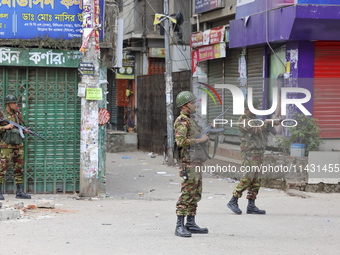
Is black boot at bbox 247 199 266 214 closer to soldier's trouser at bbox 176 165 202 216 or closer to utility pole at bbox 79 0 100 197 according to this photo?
soldier's trouser at bbox 176 165 202 216

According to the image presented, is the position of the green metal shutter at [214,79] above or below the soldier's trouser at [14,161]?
above

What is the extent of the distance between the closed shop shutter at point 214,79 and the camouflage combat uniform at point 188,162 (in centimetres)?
1060

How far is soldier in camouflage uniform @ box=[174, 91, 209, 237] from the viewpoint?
7.70 meters

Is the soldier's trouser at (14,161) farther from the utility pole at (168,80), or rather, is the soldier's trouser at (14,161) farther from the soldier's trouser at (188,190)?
the utility pole at (168,80)

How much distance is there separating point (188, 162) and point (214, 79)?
11.6m

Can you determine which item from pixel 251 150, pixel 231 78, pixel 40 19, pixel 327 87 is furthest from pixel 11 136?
pixel 231 78

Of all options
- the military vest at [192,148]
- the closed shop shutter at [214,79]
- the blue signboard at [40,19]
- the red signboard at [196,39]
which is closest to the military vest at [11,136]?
the blue signboard at [40,19]

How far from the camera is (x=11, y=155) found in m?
10.9

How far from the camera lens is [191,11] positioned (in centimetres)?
2133

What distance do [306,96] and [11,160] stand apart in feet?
20.9

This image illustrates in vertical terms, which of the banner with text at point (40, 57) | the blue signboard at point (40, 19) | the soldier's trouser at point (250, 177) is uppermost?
the blue signboard at point (40, 19)

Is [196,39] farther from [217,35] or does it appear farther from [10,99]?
[10,99]

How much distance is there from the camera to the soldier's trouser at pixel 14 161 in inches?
428

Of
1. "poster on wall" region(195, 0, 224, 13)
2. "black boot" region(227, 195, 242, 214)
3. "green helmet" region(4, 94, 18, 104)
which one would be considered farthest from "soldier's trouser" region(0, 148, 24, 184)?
"poster on wall" region(195, 0, 224, 13)
